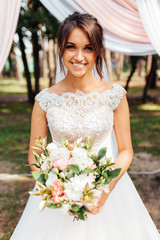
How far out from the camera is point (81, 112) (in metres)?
1.99

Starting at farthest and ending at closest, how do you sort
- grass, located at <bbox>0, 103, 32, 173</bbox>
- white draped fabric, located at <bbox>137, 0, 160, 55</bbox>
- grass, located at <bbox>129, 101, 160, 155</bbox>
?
grass, located at <bbox>129, 101, 160, 155</bbox> → grass, located at <bbox>0, 103, 32, 173</bbox> → white draped fabric, located at <bbox>137, 0, 160, 55</bbox>

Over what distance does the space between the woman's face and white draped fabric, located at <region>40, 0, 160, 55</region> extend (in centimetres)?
139

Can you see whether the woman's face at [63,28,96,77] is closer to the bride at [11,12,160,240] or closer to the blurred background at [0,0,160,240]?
the bride at [11,12,160,240]

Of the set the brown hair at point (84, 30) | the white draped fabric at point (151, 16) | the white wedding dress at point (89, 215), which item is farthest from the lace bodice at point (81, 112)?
the white draped fabric at point (151, 16)

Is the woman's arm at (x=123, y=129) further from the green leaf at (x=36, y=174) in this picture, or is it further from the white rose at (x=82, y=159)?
the green leaf at (x=36, y=174)

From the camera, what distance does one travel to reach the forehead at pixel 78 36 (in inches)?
71.2

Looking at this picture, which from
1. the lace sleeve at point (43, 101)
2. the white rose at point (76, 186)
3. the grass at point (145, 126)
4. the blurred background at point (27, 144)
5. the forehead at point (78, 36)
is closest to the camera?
the white rose at point (76, 186)

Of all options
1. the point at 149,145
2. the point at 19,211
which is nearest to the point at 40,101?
the point at 19,211

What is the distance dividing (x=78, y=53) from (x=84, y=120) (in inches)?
19.0

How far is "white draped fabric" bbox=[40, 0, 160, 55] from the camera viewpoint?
2934mm

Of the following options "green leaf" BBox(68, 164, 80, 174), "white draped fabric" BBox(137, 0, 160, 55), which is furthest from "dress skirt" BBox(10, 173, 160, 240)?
"white draped fabric" BBox(137, 0, 160, 55)

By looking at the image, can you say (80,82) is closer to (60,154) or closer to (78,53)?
(78,53)

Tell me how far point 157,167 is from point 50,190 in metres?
4.33

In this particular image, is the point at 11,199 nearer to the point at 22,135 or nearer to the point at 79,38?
the point at 79,38
